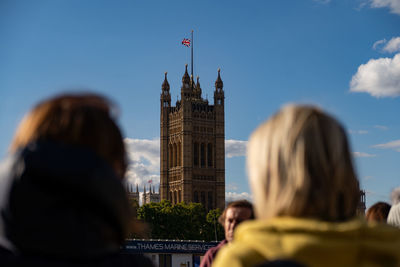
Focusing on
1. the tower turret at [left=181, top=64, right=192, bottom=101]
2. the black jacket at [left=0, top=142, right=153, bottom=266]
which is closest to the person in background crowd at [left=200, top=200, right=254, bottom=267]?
the black jacket at [left=0, top=142, right=153, bottom=266]

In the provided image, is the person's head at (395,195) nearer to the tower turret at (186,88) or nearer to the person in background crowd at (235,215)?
the person in background crowd at (235,215)

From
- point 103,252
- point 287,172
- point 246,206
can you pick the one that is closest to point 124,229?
point 103,252

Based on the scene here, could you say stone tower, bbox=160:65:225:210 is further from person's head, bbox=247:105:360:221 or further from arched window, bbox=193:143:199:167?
person's head, bbox=247:105:360:221

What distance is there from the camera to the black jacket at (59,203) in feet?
5.95

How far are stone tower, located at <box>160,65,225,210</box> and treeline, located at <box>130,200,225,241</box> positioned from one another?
1288 centimetres

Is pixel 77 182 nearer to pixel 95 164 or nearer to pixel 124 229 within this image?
pixel 95 164

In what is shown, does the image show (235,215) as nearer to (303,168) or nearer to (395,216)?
(395,216)

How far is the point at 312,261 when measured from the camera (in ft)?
5.71

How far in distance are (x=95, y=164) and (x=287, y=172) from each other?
20.6 inches

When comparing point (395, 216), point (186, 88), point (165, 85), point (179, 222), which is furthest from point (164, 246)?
point (165, 85)

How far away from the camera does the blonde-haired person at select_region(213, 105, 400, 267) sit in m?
1.74

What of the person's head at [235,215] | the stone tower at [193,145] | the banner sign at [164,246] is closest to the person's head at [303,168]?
the person's head at [235,215]

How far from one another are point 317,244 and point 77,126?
752mm

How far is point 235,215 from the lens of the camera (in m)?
5.37
